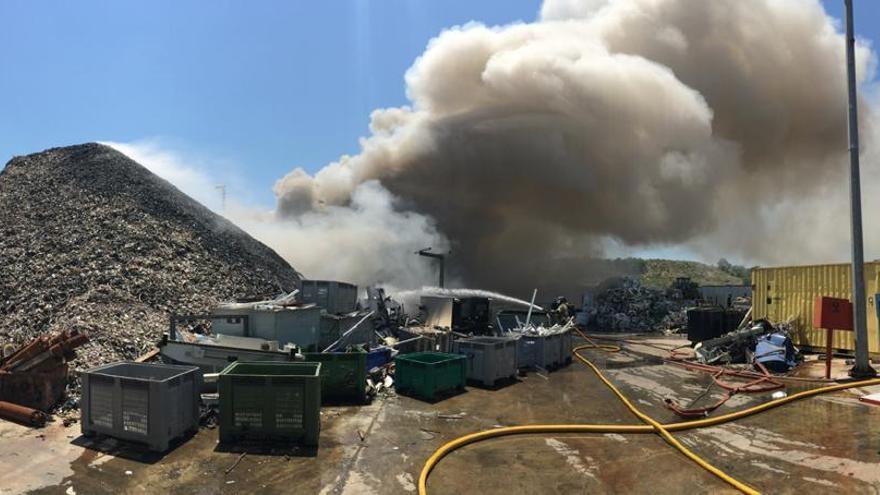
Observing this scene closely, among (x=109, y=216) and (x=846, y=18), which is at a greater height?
(x=846, y=18)

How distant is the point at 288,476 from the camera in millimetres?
5840

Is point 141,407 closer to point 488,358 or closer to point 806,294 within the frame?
point 488,358

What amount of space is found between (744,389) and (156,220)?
693 inches

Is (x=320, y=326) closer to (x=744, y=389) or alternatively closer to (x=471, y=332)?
(x=471, y=332)

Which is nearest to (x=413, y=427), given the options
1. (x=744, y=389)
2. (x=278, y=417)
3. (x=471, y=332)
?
(x=278, y=417)

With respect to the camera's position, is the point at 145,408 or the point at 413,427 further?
the point at 413,427

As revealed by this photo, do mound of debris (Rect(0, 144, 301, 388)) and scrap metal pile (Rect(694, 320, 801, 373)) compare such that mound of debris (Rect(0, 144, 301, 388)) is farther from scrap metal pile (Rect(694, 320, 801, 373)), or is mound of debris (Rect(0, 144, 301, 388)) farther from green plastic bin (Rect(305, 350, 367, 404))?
scrap metal pile (Rect(694, 320, 801, 373))

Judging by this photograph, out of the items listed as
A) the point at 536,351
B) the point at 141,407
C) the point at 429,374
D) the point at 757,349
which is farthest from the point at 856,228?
the point at 141,407

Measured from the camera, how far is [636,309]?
28.5 meters

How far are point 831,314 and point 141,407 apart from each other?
40.4ft

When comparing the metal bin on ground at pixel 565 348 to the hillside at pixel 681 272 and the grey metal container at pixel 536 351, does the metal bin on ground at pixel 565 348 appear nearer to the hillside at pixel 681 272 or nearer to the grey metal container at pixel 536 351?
the grey metal container at pixel 536 351

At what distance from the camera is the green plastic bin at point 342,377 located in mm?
9039

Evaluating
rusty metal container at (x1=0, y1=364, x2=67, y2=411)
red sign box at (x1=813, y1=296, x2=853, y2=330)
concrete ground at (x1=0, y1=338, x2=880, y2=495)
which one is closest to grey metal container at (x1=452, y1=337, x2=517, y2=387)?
concrete ground at (x1=0, y1=338, x2=880, y2=495)

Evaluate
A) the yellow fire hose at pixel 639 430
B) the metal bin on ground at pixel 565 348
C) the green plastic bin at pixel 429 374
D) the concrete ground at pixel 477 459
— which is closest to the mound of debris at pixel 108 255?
the concrete ground at pixel 477 459
